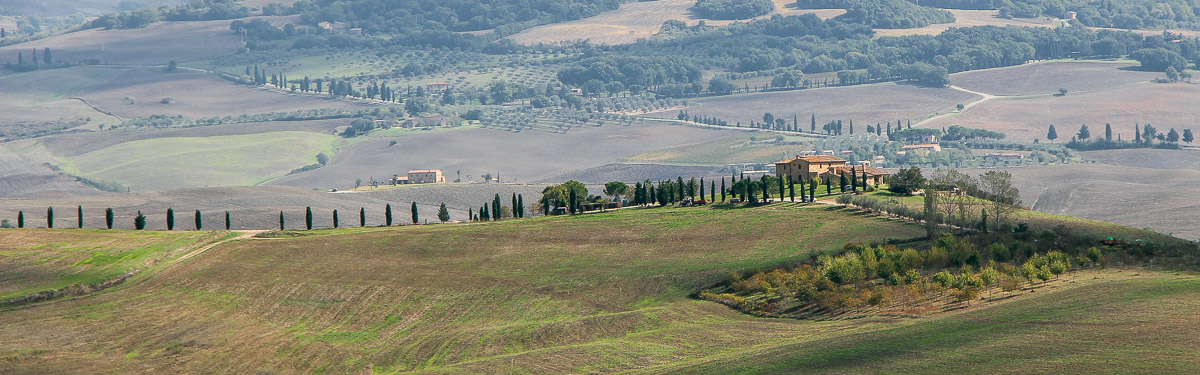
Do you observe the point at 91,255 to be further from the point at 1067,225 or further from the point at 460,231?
the point at 1067,225

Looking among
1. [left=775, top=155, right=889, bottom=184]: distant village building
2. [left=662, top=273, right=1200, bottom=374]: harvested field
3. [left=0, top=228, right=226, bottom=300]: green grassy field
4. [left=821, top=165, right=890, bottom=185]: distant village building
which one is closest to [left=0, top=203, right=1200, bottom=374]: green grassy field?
[left=662, top=273, right=1200, bottom=374]: harvested field

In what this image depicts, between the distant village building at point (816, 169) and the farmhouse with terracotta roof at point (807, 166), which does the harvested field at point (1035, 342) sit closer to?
the distant village building at point (816, 169)

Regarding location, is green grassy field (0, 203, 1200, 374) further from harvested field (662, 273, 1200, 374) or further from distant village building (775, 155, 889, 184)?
distant village building (775, 155, 889, 184)

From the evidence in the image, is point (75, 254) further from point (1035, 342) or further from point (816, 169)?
point (816, 169)

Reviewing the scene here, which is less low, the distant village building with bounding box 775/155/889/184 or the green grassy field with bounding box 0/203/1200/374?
the distant village building with bounding box 775/155/889/184

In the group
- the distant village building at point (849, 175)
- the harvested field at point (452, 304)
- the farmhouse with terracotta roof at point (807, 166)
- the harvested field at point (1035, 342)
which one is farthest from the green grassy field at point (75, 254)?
the farmhouse with terracotta roof at point (807, 166)
